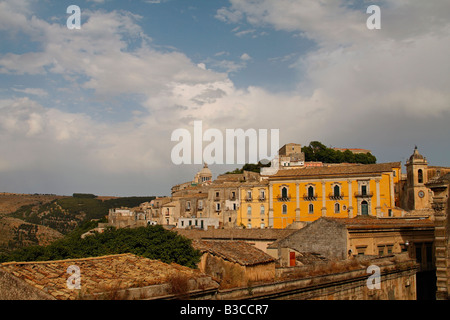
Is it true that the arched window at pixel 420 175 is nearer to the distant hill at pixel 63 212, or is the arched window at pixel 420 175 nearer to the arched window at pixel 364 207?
the arched window at pixel 364 207

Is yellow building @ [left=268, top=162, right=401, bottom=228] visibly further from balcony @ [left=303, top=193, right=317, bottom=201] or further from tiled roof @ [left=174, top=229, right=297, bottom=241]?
tiled roof @ [left=174, top=229, right=297, bottom=241]

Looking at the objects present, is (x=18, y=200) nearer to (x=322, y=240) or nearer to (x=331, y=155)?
(x=331, y=155)

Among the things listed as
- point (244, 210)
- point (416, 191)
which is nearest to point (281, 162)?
point (244, 210)

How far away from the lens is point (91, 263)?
1322cm

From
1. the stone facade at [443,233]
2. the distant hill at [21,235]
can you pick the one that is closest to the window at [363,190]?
the distant hill at [21,235]

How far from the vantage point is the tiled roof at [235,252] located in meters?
17.9

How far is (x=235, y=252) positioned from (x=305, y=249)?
7926 mm

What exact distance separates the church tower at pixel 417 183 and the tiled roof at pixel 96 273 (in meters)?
48.6

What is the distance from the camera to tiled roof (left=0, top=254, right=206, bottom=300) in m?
10.7

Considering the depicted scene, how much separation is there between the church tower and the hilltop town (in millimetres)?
120

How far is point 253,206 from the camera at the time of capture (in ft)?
198

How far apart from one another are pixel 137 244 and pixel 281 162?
216ft

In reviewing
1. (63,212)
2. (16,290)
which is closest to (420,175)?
(16,290)
